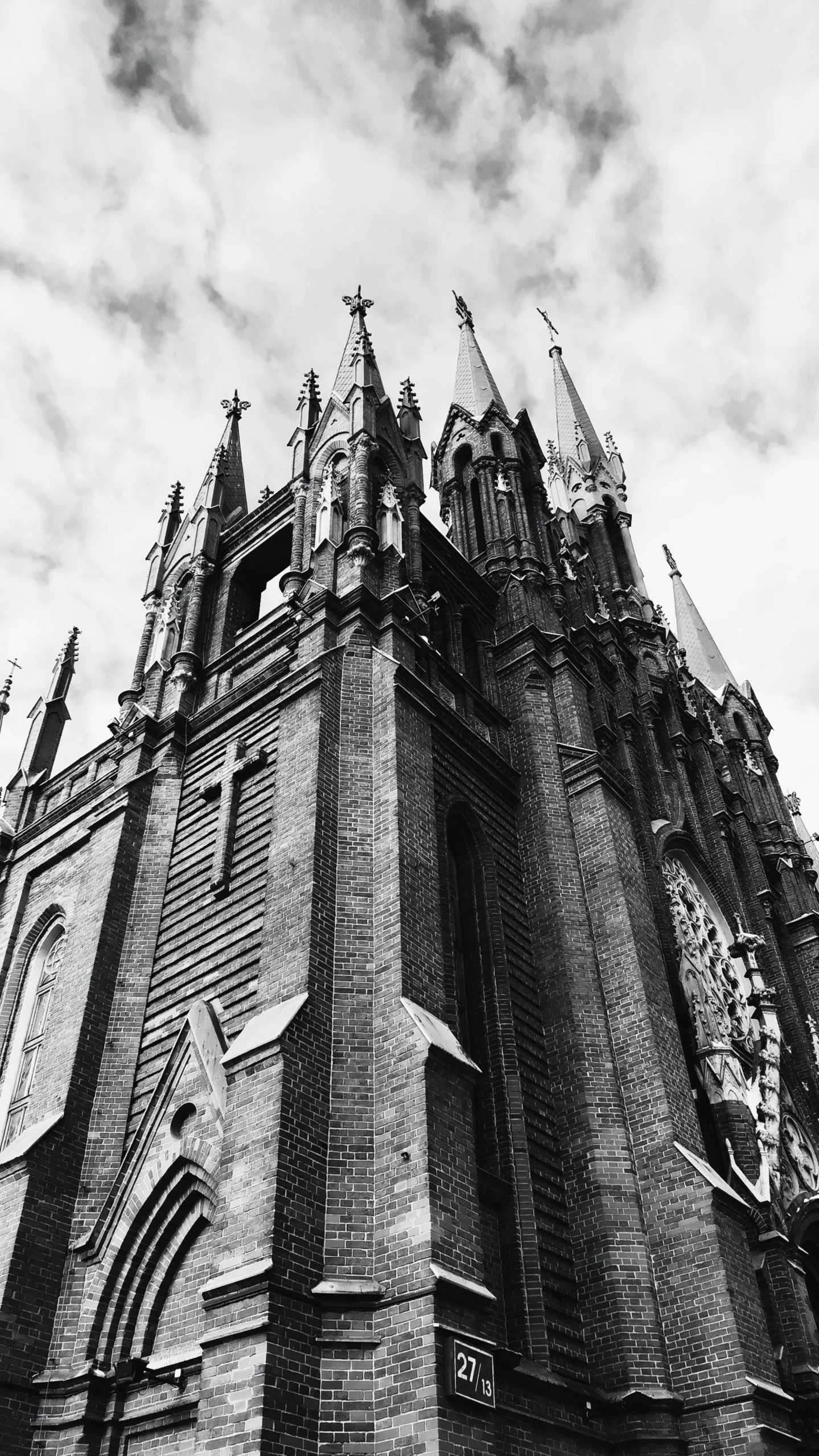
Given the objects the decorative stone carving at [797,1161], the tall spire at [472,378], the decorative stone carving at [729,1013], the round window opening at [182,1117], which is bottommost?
the round window opening at [182,1117]

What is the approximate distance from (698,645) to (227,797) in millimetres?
24325

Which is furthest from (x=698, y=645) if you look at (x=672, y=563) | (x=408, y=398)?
(x=408, y=398)

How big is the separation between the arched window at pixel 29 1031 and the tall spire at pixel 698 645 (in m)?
22.0

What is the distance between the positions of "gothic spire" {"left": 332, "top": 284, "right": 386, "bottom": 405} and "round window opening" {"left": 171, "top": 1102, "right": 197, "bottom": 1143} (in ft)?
41.0

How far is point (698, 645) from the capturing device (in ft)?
116

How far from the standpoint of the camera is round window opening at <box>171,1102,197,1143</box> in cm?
1150

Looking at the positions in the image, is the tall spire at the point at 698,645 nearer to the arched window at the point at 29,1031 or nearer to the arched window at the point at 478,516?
the arched window at the point at 478,516

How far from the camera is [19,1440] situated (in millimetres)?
10297

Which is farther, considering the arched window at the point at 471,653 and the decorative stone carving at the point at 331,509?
the arched window at the point at 471,653

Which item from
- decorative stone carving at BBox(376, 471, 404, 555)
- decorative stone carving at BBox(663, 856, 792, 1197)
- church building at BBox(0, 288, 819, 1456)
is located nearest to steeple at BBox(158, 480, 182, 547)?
church building at BBox(0, 288, 819, 1456)

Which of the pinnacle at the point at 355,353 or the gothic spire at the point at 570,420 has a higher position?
the gothic spire at the point at 570,420

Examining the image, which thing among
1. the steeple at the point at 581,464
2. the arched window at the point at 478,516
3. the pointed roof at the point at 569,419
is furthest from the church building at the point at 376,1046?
the pointed roof at the point at 569,419

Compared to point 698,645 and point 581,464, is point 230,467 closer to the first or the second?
point 581,464

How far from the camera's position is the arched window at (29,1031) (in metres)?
14.7
